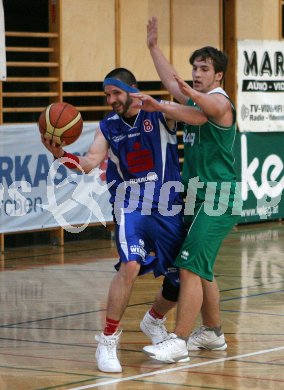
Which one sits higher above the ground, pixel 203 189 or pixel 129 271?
pixel 203 189

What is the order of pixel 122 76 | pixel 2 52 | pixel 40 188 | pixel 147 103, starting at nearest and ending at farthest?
pixel 147 103
pixel 122 76
pixel 2 52
pixel 40 188

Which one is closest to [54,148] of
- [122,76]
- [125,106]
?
[125,106]

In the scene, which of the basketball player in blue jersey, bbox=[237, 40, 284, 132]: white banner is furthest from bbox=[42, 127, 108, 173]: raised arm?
bbox=[237, 40, 284, 132]: white banner

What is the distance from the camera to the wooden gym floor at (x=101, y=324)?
21.8ft

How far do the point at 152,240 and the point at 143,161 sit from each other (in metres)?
0.53

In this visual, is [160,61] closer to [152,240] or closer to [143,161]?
[143,161]

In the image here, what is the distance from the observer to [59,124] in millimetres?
7328

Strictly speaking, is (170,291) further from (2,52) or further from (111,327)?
(2,52)

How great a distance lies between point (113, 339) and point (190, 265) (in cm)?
70

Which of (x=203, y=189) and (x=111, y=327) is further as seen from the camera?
(x=203, y=189)

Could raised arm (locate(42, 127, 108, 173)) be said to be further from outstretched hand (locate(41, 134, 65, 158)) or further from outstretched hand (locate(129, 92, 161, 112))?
outstretched hand (locate(129, 92, 161, 112))

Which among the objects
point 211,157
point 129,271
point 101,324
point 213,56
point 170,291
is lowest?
point 101,324

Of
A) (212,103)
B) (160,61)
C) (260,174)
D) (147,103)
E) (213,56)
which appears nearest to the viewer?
(147,103)

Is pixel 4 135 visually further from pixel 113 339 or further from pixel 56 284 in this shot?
pixel 113 339
